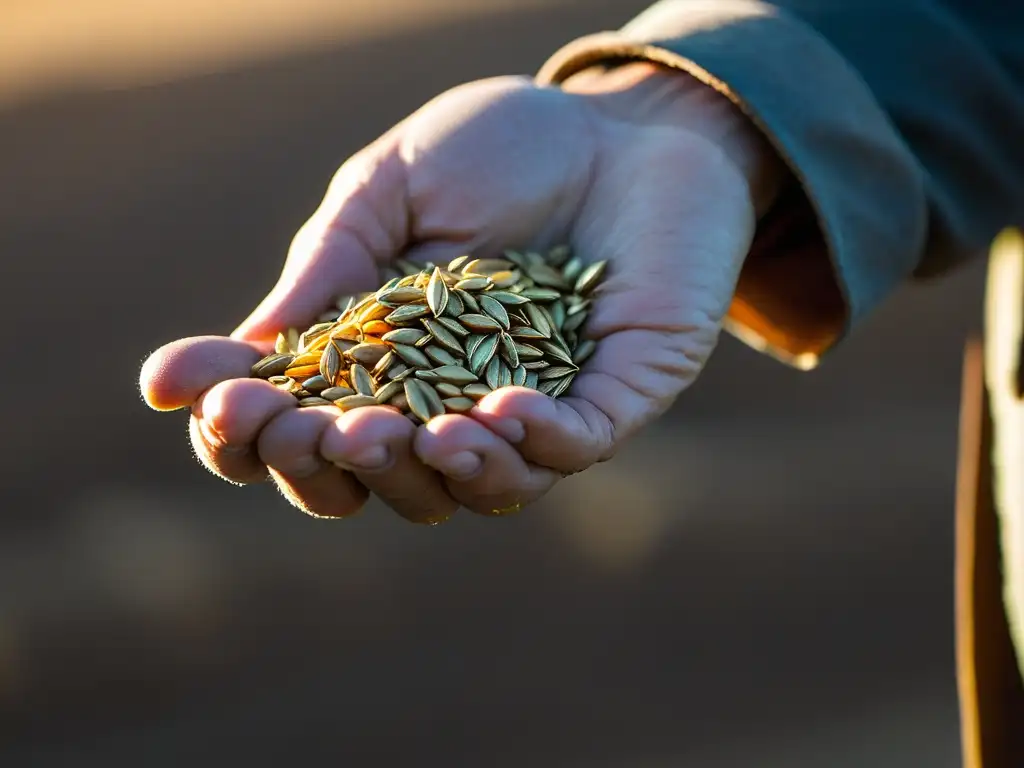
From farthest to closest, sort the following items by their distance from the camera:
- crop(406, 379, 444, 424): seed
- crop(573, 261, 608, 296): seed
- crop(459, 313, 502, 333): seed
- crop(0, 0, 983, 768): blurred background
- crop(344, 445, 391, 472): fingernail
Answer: crop(0, 0, 983, 768): blurred background < crop(573, 261, 608, 296): seed < crop(459, 313, 502, 333): seed < crop(406, 379, 444, 424): seed < crop(344, 445, 391, 472): fingernail

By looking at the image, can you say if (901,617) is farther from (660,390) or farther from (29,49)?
(29,49)

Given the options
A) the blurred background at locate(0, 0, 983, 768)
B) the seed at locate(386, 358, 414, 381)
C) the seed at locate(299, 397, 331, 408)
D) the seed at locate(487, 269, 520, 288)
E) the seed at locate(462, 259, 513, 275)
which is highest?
the seed at locate(462, 259, 513, 275)

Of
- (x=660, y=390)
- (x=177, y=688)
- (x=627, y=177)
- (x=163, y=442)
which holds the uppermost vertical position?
(x=627, y=177)

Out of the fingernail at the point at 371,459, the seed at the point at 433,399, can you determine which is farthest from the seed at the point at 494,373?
the fingernail at the point at 371,459

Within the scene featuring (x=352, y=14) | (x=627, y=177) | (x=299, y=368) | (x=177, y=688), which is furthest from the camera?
(x=352, y=14)

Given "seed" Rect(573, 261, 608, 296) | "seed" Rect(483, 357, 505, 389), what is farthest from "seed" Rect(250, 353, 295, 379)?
"seed" Rect(573, 261, 608, 296)

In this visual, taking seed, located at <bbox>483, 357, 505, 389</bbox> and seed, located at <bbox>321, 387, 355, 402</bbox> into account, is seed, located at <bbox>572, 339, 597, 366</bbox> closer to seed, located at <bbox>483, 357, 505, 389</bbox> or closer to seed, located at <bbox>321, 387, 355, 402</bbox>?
seed, located at <bbox>483, 357, 505, 389</bbox>

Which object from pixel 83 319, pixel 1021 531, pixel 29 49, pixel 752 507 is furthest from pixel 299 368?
pixel 29 49
